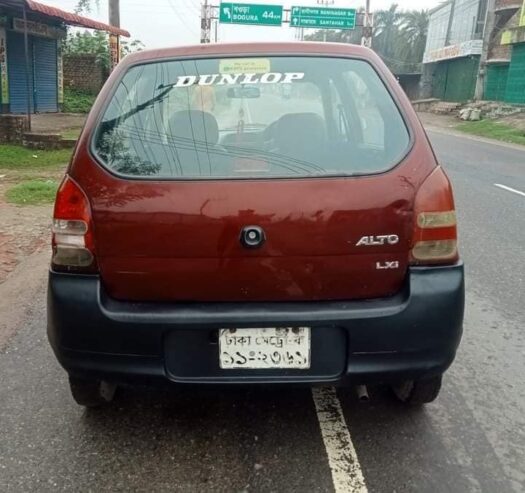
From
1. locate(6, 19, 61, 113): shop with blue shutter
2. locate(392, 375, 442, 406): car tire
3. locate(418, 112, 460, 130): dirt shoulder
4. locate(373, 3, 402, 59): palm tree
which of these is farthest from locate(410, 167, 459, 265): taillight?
locate(373, 3, 402, 59): palm tree

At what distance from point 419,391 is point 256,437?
753 millimetres

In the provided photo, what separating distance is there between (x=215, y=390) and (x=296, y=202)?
31.2 inches

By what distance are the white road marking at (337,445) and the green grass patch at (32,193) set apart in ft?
18.9

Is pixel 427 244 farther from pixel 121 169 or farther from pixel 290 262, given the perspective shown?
pixel 121 169

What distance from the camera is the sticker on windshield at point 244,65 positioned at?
2494 millimetres

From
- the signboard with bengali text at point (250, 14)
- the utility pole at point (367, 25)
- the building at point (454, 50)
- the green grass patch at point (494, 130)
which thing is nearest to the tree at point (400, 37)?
the building at point (454, 50)

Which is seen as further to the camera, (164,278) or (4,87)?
(4,87)

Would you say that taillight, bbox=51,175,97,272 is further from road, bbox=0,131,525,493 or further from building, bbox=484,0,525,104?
building, bbox=484,0,525,104

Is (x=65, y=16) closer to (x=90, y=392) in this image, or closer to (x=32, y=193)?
(x=32, y=193)

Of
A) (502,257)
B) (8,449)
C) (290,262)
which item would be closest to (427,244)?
(290,262)

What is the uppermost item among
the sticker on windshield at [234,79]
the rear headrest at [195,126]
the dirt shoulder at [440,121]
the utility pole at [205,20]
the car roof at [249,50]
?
the utility pole at [205,20]

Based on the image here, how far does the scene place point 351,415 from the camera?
2.73m

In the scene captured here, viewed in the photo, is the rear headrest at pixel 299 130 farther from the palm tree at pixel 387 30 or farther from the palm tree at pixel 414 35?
the palm tree at pixel 387 30

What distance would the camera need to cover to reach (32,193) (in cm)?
800
